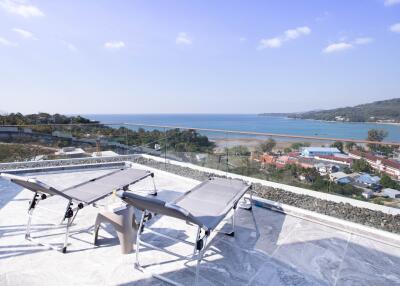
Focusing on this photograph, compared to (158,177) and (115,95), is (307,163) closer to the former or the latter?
(158,177)

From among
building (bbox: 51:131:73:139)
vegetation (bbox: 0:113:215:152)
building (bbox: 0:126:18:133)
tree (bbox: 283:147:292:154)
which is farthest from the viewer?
building (bbox: 51:131:73:139)

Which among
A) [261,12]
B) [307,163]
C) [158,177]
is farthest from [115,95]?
[307,163]

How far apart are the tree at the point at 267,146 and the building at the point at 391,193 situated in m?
1.61

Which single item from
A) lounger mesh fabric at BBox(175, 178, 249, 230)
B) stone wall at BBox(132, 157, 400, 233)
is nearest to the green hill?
stone wall at BBox(132, 157, 400, 233)

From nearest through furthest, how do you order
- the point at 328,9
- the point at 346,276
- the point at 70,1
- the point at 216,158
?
the point at 346,276 → the point at 216,158 → the point at 70,1 → the point at 328,9

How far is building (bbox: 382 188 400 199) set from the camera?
10.9 ft

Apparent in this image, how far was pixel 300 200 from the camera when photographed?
379cm

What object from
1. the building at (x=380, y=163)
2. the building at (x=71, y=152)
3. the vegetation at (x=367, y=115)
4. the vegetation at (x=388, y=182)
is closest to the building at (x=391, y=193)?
the vegetation at (x=388, y=182)

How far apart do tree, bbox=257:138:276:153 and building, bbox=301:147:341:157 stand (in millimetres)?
475

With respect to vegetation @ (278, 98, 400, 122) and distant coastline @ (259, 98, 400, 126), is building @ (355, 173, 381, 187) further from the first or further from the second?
vegetation @ (278, 98, 400, 122)

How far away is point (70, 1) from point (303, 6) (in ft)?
24.4

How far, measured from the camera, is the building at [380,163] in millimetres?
3307

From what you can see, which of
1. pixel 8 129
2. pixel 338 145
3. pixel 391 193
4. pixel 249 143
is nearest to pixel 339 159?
pixel 338 145

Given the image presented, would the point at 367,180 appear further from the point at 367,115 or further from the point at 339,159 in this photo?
the point at 367,115
